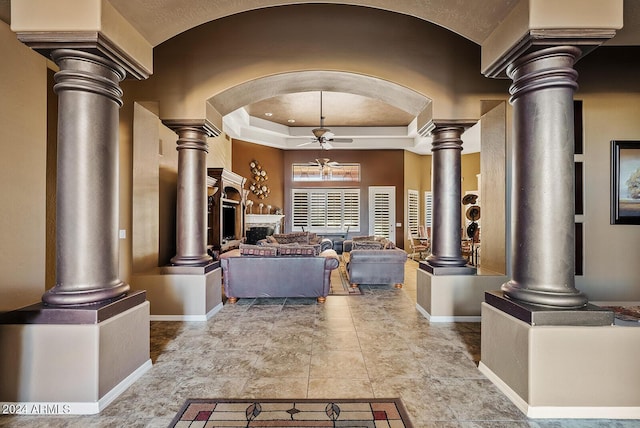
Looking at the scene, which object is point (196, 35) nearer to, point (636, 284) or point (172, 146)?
point (172, 146)

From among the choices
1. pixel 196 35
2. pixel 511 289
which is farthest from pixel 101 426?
pixel 196 35

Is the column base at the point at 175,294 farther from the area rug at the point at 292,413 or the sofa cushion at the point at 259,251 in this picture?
the area rug at the point at 292,413

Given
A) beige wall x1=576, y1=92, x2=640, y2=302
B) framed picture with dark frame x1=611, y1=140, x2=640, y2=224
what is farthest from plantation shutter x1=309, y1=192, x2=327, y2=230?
framed picture with dark frame x1=611, y1=140, x2=640, y2=224

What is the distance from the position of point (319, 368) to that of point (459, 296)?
2.16m

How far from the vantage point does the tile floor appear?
2.16 m

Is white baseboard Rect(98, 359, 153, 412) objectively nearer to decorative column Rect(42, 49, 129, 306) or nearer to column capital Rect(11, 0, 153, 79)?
decorative column Rect(42, 49, 129, 306)

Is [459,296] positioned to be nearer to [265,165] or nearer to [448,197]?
[448,197]

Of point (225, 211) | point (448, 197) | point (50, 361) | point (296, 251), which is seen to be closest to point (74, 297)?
point (50, 361)

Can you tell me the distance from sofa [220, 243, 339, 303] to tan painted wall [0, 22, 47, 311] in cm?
243

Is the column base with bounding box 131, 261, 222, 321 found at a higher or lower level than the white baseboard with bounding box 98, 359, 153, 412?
higher

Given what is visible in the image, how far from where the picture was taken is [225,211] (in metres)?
7.38

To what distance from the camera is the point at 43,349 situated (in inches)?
85.4

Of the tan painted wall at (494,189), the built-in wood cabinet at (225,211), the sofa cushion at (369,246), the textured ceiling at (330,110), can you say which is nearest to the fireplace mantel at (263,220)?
the built-in wood cabinet at (225,211)

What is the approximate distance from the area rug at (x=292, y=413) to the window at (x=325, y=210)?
8644mm
